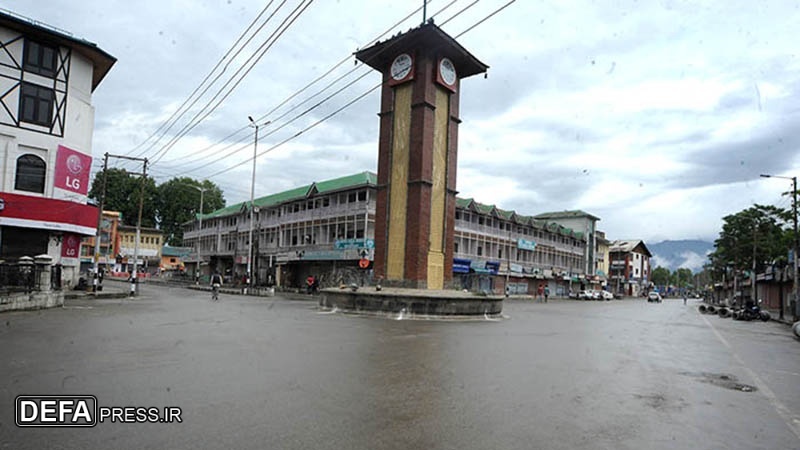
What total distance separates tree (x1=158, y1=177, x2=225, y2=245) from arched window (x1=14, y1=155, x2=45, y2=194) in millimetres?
59252

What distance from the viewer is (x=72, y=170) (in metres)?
30.2

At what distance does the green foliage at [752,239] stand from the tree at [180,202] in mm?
75448

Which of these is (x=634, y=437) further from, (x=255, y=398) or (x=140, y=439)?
(x=140, y=439)

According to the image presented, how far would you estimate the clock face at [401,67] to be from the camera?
24.9 metres

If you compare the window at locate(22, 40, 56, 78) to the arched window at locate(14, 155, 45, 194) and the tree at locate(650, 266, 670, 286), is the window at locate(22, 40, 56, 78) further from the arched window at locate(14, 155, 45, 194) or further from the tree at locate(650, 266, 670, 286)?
the tree at locate(650, 266, 670, 286)

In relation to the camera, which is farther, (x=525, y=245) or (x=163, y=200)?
(x=163, y=200)

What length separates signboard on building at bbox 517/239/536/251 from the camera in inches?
2395

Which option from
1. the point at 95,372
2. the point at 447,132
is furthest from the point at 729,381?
the point at 447,132

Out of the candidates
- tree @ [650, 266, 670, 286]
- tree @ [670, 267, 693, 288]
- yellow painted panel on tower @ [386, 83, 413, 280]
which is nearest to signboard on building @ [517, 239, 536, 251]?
yellow painted panel on tower @ [386, 83, 413, 280]

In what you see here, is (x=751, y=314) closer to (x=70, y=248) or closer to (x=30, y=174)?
(x=70, y=248)

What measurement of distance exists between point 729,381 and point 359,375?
660 centimetres

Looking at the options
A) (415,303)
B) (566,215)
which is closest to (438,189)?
(415,303)

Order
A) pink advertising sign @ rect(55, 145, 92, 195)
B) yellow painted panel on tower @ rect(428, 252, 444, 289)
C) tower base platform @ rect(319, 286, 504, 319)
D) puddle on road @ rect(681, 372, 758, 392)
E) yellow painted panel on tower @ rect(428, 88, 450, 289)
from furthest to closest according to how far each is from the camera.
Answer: pink advertising sign @ rect(55, 145, 92, 195)
yellow painted panel on tower @ rect(428, 88, 450, 289)
yellow painted panel on tower @ rect(428, 252, 444, 289)
tower base platform @ rect(319, 286, 504, 319)
puddle on road @ rect(681, 372, 758, 392)

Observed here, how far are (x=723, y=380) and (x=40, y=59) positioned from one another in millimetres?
34907
